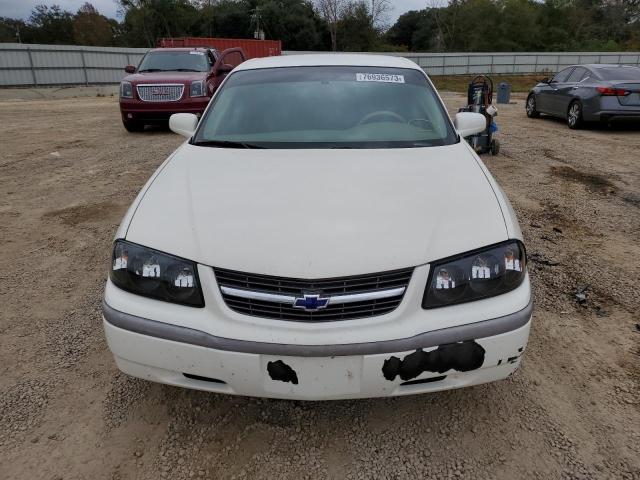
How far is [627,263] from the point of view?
3.85 m

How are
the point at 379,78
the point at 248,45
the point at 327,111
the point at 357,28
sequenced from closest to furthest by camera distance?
the point at 327,111
the point at 379,78
the point at 248,45
the point at 357,28

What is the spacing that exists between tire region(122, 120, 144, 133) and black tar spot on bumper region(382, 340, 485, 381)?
9573 mm

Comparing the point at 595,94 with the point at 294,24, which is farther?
the point at 294,24

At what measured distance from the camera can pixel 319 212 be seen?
2.01 metres

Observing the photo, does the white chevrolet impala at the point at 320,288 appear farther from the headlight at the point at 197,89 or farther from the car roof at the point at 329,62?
the headlight at the point at 197,89

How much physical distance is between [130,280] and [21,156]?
24.8ft

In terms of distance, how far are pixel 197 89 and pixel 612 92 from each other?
825 centimetres

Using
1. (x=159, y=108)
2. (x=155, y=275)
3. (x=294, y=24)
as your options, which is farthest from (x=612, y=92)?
(x=294, y=24)

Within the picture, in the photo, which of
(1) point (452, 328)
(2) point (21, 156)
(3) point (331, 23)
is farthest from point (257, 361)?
(3) point (331, 23)

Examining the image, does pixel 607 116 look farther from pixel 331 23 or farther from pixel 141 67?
pixel 331 23

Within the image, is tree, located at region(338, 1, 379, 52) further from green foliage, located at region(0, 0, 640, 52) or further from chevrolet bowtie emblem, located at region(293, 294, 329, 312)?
chevrolet bowtie emblem, located at region(293, 294, 329, 312)

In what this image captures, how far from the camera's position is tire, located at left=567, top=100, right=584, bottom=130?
10.2 meters

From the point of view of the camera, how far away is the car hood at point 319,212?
1827mm

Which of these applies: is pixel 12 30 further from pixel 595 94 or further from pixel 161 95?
pixel 595 94
